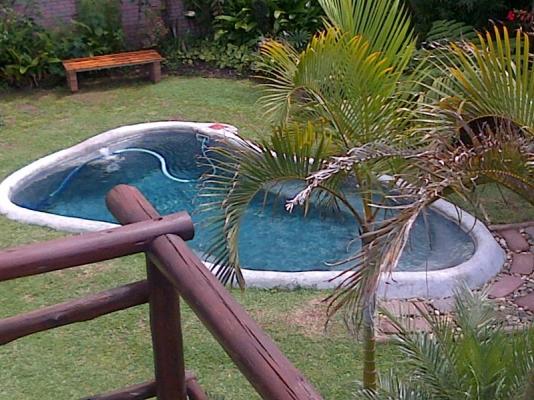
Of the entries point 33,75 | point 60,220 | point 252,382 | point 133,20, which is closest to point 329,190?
point 252,382

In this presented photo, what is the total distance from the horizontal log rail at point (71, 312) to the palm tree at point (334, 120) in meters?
0.79

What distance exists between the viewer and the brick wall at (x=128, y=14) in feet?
30.0

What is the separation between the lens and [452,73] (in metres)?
2.32

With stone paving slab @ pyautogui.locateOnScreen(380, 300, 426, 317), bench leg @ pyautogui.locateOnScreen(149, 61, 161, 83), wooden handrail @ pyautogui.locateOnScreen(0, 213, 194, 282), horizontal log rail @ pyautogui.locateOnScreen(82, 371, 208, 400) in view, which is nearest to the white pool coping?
stone paving slab @ pyautogui.locateOnScreen(380, 300, 426, 317)

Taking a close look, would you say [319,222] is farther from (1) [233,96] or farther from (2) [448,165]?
(2) [448,165]

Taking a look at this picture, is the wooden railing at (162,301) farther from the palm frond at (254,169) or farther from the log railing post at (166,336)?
the palm frond at (254,169)

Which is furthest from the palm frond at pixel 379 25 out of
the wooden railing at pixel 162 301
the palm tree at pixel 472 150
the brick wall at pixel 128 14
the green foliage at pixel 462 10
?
the brick wall at pixel 128 14

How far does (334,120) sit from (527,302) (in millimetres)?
1947

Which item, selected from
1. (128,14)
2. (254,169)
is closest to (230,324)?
(254,169)

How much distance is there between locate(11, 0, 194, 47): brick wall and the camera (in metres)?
9.14

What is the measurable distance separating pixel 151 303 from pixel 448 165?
3.03 ft

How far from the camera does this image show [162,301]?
2.11m

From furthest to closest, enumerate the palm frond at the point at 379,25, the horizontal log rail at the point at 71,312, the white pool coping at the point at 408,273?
the white pool coping at the point at 408,273
the palm frond at the point at 379,25
the horizontal log rail at the point at 71,312

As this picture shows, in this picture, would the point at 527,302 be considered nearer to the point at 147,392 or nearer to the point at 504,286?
the point at 504,286
